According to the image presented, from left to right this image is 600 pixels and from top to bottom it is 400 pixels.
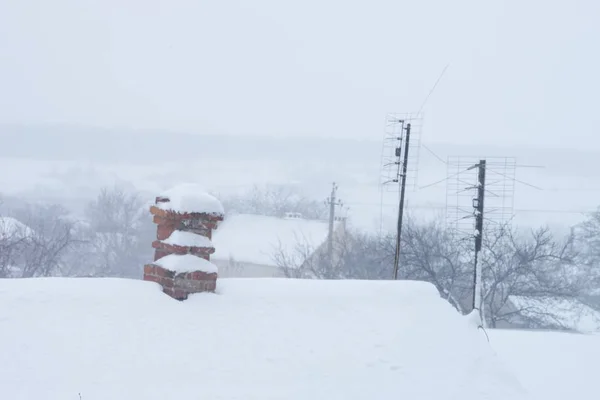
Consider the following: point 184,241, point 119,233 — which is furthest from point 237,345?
point 119,233

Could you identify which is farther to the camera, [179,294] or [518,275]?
[518,275]

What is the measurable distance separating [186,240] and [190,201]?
29cm

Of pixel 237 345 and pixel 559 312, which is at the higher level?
pixel 237 345

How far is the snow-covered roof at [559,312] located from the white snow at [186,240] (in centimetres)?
1903

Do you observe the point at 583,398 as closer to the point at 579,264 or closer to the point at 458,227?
the point at 458,227

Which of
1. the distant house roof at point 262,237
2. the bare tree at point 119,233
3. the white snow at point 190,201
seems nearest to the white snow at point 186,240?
the white snow at point 190,201

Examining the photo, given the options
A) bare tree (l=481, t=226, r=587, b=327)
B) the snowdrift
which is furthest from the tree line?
the snowdrift

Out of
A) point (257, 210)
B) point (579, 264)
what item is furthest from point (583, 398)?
point (257, 210)

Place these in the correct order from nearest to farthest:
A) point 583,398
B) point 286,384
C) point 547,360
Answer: point 286,384
point 583,398
point 547,360

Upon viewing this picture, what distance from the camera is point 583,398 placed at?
9.46 metres

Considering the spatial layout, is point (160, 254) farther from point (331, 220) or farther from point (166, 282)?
point (331, 220)

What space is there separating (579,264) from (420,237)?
9.92 metres

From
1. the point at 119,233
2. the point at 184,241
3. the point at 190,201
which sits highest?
the point at 190,201

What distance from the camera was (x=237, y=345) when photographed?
3.92m
